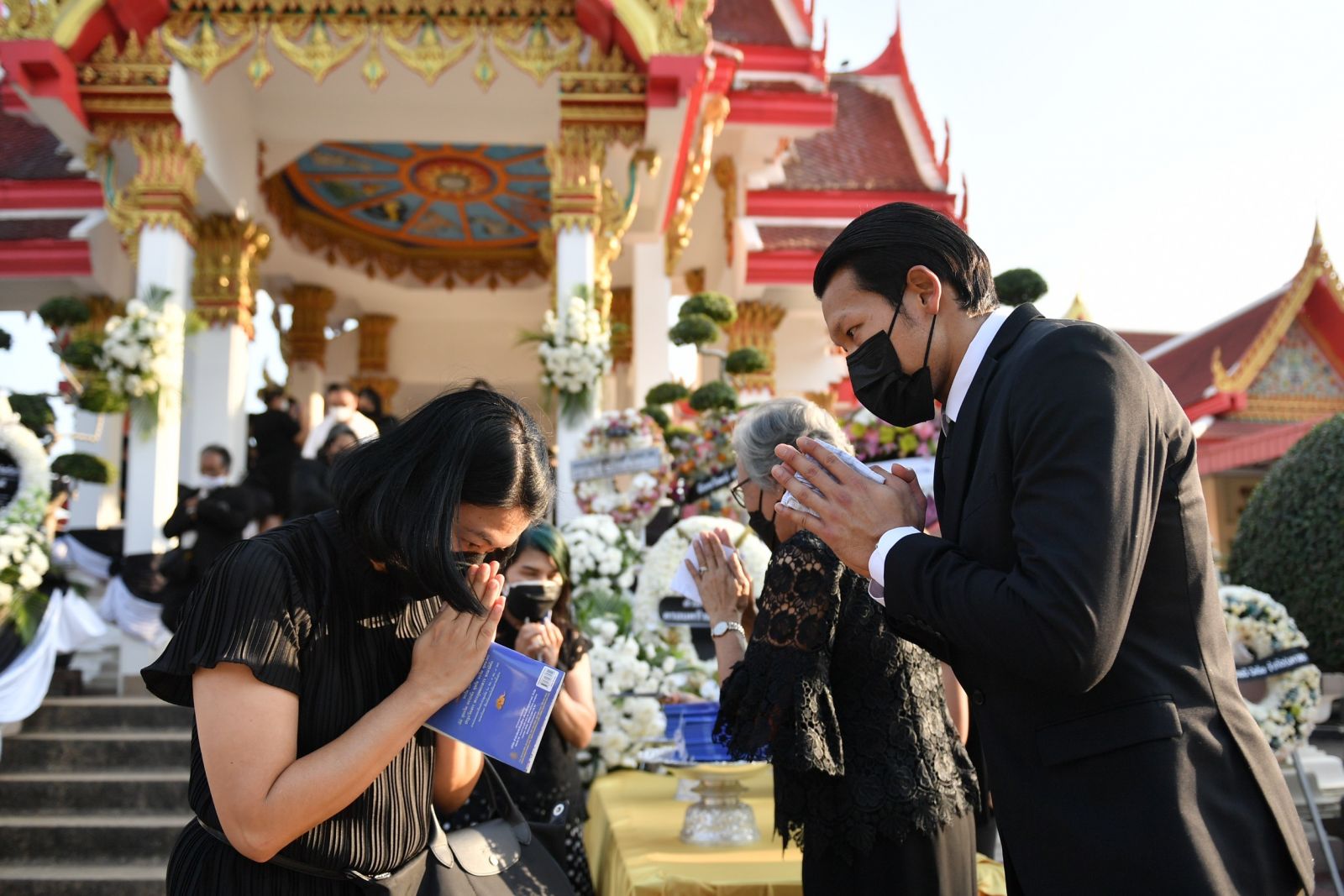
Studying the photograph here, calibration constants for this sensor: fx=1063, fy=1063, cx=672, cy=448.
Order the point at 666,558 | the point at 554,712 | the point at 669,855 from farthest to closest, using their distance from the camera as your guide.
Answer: the point at 666,558 < the point at 554,712 < the point at 669,855

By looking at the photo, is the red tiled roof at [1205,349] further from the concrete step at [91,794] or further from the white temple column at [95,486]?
the concrete step at [91,794]

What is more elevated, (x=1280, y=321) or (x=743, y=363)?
(x=1280, y=321)

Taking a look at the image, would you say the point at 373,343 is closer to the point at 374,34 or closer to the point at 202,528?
the point at 374,34

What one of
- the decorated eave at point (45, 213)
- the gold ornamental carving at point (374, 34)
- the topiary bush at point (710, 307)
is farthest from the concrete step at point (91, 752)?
the decorated eave at point (45, 213)

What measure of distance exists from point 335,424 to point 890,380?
5102 millimetres

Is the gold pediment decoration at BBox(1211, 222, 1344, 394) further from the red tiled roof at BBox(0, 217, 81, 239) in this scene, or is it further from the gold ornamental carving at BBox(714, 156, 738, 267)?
the red tiled roof at BBox(0, 217, 81, 239)

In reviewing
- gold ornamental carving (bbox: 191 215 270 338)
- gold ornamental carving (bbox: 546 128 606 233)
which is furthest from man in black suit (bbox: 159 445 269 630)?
gold ornamental carving (bbox: 546 128 606 233)

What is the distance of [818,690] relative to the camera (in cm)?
203

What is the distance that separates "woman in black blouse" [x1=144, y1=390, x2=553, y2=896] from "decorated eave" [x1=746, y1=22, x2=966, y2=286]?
897cm

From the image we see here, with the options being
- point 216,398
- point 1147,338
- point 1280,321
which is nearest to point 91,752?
point 216,398

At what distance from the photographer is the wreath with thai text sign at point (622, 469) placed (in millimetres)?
6375

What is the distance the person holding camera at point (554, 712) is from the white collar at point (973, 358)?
5.40ft

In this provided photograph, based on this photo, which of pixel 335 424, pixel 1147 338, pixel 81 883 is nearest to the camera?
pixel 81 883

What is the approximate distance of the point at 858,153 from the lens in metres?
12.3
